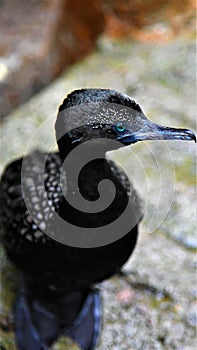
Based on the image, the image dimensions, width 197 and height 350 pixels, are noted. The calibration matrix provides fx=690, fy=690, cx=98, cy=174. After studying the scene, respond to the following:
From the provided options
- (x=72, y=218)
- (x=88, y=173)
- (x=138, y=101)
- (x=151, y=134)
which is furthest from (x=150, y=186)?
(x=151, y=134)

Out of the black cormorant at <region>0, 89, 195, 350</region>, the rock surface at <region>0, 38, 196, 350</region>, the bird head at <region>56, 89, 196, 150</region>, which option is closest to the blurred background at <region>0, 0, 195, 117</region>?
the rock surface at <region>0, 38, 196, 350</region>

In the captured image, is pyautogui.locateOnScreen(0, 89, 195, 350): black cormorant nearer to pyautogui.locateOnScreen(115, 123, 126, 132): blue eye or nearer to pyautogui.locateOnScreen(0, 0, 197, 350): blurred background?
pyautogui.locateOnScreen(115, 123, 126, 132): blue eye

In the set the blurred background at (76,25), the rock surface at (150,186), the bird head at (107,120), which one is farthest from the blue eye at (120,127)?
the blurred background at (76,25)

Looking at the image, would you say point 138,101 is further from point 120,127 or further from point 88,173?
point 120,127

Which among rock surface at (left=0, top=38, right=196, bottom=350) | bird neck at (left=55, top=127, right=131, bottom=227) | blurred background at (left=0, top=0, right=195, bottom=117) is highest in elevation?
bird neck at (left=55, top=127, right=131, bottom=227)

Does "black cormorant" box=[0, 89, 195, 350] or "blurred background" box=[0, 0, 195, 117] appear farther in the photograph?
"blurred background" box=[0, 0, 195, 117]

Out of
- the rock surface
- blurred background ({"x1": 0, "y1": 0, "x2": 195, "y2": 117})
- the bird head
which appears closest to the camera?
the bird head

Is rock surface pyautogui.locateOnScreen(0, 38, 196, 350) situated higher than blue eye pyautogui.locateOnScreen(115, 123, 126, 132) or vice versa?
blue eye pyautogui.locateOnScreen(115, 123, 126, 132)

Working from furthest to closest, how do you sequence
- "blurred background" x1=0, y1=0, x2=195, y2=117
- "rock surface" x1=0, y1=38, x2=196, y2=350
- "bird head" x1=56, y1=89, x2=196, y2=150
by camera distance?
"blurred background" x1=0, y1=0, x2=195, y2=117 < "rock surface" x1=0, y1=38, x2=196, y2=350 < "bird head" x1=56, y1=89, x2=196, y2=150

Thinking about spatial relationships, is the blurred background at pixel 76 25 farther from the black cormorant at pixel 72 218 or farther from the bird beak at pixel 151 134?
the bird beak at pixel 151 134
